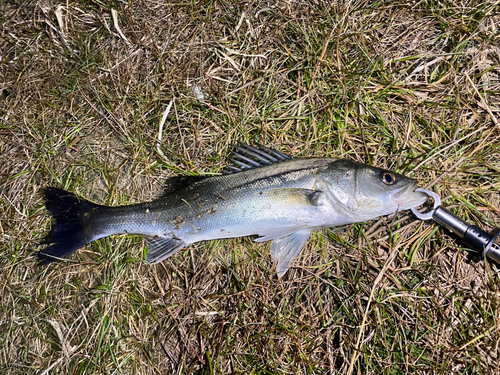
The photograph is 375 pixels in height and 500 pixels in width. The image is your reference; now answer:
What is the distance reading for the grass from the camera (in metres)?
2.91

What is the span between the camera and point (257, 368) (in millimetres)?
2918

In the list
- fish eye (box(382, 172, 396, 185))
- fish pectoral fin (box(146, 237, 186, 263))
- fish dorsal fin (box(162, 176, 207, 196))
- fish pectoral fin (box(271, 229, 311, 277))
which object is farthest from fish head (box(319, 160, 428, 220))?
fish pectoral fin (box(146, 237, 186, 263))

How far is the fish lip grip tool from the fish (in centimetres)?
18

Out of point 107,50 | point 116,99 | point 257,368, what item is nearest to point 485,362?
point 257,368

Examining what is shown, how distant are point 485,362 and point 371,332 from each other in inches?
37.2

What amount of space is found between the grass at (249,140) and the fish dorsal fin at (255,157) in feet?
0.72

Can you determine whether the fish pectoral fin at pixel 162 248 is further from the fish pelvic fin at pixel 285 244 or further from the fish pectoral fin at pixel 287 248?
the fish pectoral fin at pixel 287 248

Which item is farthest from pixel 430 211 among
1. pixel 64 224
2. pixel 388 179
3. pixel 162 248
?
pixel 64 224

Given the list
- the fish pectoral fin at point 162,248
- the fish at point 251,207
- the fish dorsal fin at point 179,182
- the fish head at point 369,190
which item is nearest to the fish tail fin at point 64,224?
the fish at point 251,207

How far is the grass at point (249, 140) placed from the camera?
291 centimetres

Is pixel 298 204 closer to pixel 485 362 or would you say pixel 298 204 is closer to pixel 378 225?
pixel 378 225

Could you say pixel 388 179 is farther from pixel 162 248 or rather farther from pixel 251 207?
pixel 162 248

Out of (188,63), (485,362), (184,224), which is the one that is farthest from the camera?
(188,63)

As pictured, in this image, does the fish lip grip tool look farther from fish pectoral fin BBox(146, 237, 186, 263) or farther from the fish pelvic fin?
fish pectoral fin BBox(146, 237, 186, 263)
